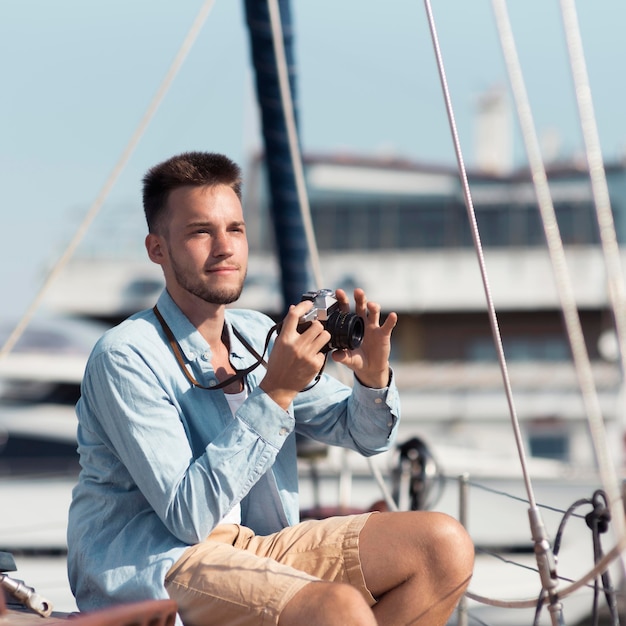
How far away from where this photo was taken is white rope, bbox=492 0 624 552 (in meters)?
1.83

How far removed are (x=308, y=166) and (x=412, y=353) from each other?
17.0 ft

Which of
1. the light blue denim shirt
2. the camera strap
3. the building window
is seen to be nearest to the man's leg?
the light blue denim shirt

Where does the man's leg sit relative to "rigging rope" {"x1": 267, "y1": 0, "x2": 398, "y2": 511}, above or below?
below

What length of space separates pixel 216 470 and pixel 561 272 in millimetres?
768

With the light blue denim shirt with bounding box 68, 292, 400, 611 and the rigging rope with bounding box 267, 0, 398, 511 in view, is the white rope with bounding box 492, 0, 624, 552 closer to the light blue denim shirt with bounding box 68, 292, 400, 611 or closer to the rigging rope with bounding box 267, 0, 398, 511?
the light blue denim shirt with bounding box 68, 292, 400, 611

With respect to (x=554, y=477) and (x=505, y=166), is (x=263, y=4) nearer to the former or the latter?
(x=554, y=477)

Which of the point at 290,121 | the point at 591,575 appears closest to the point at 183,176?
the point at 591,575

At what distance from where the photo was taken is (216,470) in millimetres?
1909

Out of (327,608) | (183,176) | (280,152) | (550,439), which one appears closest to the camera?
(327,608)

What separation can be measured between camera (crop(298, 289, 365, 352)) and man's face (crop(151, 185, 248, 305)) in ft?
0.62

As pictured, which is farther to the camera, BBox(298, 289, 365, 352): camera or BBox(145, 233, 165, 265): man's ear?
BBox(145, 233, 165, 265): man's ear

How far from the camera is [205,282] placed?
2.18m

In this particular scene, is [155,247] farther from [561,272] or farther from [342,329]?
[561,272]

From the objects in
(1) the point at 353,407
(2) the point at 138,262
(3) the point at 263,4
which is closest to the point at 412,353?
(2) the point at 138,262
